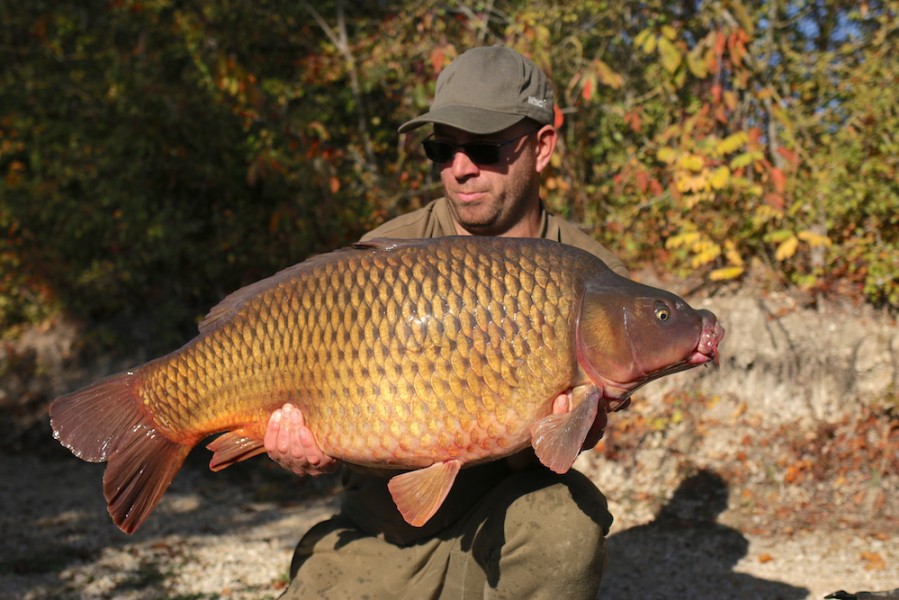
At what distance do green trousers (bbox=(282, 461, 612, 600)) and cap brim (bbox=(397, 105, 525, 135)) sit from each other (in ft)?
2.45

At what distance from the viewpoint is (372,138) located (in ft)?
17.2

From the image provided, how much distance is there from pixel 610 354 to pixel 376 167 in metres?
3.64

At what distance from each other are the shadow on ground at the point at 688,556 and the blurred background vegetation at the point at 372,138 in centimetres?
113

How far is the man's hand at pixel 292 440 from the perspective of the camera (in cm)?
165

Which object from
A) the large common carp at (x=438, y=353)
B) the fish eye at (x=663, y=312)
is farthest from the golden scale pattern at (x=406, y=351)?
the fish eye at (x=663, y=312)

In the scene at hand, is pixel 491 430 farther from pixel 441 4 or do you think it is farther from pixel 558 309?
pixel 441 4

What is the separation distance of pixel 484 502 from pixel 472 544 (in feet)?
0.31

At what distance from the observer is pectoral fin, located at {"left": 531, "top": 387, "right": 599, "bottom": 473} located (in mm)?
1467

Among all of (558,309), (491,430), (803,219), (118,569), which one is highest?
(558,309)

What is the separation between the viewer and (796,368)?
3633 mm

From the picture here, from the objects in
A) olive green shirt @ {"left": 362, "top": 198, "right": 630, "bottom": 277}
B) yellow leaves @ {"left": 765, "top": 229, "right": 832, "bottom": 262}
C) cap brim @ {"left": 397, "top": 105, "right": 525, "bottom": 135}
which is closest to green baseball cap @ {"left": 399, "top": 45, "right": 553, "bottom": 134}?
cap brim @ {"left": 397, "top": 105, "right": 525, "bottom": 135}

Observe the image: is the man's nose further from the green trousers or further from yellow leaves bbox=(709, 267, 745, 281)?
yellow leaves bbox=(709, 267, 745, 281)

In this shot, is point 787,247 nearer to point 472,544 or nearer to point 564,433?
point 472,544

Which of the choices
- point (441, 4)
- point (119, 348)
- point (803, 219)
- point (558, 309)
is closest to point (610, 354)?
point (558, 309)
